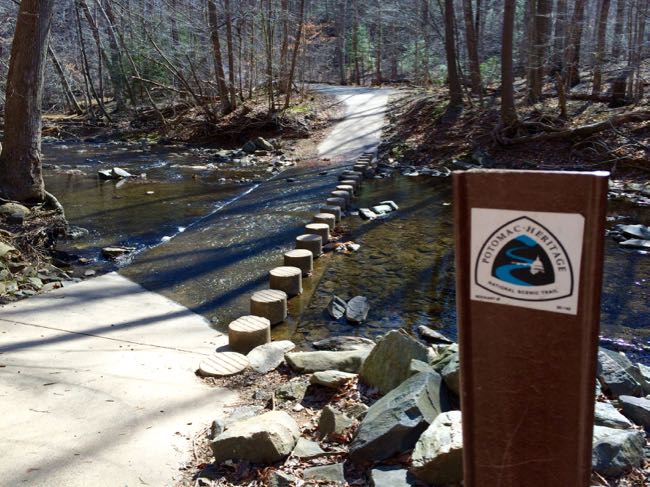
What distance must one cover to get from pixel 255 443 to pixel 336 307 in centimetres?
314

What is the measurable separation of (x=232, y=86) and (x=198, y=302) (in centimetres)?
1663

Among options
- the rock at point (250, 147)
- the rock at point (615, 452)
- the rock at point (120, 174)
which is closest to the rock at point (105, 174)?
the rock at point (120, 174)

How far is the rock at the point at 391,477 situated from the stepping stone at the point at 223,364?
1.86 metres

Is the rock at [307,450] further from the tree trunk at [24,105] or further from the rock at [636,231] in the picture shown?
the tree trunk at [24,105]

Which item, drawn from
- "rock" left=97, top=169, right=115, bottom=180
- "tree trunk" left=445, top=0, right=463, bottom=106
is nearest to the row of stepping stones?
"rock" left=97, top=169, right=115, bottom=180

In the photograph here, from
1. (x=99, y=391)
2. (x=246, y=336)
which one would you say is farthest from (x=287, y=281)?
(x=99, y=391)

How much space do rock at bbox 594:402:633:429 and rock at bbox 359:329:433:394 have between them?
45.5 inches

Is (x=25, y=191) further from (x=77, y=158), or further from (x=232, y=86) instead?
(x=232, y=86)

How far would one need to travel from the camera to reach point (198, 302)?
626 centimetres

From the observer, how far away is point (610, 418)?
9.89ft

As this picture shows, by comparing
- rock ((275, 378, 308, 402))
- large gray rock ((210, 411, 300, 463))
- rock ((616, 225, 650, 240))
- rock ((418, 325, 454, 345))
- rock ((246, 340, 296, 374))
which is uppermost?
large gray rock ((210, 411, 300, 463))

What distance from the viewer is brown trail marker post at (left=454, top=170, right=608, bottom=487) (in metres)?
1.35

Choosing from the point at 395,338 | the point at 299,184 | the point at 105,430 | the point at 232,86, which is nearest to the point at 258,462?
the point at 105,430

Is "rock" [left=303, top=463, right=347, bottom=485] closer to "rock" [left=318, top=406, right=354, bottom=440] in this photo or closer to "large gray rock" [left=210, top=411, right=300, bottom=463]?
"large gray rock" [left=210, top=411, right=300, bottom=463]
